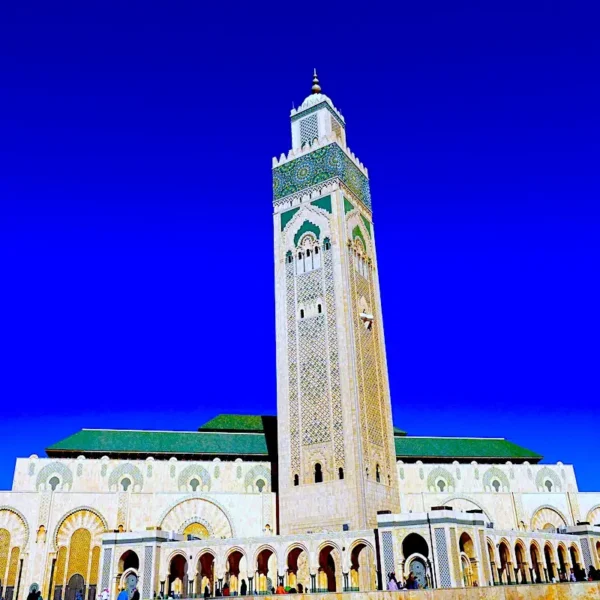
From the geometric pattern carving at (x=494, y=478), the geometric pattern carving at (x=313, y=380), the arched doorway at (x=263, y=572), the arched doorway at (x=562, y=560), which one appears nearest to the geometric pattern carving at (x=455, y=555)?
the geometric pattern carving at (x=313, y=380)

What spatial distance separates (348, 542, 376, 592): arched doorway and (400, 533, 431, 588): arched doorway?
3.17 ft

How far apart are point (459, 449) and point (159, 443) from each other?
11.3 metres

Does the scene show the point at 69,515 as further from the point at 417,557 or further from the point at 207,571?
the point at 417,557

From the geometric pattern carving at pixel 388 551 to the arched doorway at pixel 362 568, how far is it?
75 centimetres

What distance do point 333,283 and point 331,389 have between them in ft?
10.9

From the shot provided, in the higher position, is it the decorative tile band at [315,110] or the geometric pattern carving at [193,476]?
the decorative tile band at [315,110]

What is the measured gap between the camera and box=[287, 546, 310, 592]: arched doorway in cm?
1695

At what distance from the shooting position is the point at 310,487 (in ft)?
60.5

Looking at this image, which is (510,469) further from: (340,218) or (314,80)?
(314,80)

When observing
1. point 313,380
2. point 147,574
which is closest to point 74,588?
point 147,574

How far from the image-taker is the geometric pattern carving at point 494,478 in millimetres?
24062

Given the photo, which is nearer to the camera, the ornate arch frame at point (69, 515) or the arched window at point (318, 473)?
the arched window at point (318, 473)

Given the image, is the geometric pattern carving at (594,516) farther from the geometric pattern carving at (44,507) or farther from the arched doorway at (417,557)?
the geometric pattern carving at (44,507)

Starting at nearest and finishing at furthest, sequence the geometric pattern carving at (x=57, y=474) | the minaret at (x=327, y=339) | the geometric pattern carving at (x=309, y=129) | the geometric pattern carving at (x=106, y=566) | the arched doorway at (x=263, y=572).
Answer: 1. the geometric pattern carving at (x=106, y=566)
2. the arched doorway at (x=263, y=572)
3. the minaret at (x=327, y=339)
4. the geometric pattern carving at (x=57, y=474)
5. the geometric pattern carving at (x=309, y=129)
